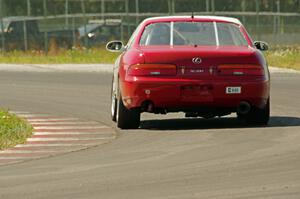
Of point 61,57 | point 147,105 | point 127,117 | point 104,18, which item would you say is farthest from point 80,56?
point 147,105

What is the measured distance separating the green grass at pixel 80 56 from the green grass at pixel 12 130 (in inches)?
823

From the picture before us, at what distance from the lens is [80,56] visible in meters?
44.0

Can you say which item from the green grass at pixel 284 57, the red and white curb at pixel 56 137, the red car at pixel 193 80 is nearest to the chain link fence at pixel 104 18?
the green grass at pixel 284 57

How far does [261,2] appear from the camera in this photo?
49.8 m

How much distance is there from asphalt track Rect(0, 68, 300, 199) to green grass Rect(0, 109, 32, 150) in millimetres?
1150

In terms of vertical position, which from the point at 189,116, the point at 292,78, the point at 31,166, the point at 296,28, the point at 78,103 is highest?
the point at 31,166

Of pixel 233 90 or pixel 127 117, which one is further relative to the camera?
pixel 127 117

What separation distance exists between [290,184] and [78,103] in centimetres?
1216

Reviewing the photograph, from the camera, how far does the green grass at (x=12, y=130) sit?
1510 cm

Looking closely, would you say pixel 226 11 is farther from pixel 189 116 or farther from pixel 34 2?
pixel 189 116

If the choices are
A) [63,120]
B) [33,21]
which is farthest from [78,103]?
[33,21]

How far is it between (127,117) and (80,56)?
27588 millimetres

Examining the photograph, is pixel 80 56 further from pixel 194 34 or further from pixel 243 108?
pixel 243 108

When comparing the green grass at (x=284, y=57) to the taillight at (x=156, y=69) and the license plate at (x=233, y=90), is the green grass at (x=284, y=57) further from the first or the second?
the taillight at (x=156, y=69)
